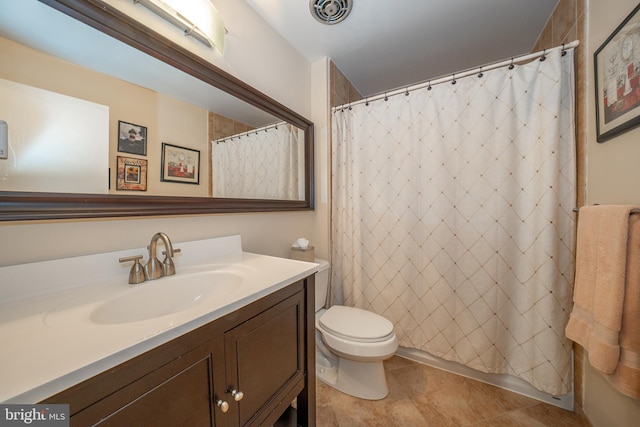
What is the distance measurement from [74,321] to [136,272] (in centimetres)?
27

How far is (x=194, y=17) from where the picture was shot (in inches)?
37.9

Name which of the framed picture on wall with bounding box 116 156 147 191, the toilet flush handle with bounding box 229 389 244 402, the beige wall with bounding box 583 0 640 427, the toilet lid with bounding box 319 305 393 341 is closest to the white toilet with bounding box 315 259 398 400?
the toilet lid with bounding box 319 305 393 341

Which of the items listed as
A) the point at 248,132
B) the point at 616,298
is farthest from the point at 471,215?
the point at 248,132

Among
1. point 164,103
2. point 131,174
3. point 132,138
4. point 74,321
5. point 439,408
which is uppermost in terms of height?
point 164,103

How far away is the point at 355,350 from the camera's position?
119cm

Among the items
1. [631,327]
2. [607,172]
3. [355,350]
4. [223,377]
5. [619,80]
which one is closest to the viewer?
[223,377]

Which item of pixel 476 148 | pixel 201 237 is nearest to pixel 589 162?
pixel 476 148

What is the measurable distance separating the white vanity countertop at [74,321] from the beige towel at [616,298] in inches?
40.4

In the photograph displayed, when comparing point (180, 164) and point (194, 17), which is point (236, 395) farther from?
point (194, 17)

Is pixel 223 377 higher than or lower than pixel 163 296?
lower

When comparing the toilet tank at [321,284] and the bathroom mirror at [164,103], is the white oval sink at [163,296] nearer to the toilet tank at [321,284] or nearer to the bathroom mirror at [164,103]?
the bathroom mirror at [164,103]

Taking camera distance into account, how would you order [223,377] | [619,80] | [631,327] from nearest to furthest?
1. [223,377]
2. [631,327]
3. [619,80]

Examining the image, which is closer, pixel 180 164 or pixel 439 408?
pixel 180 164

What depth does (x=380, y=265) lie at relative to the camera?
1.64 meters
